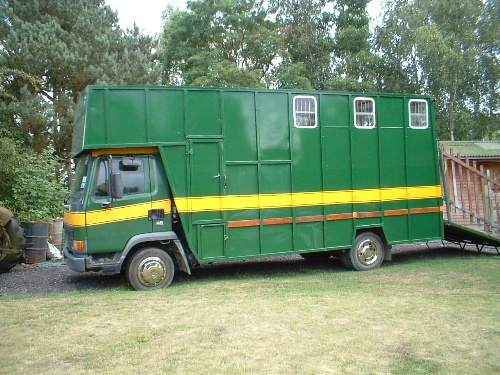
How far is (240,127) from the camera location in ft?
28.6

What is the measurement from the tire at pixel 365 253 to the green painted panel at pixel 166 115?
13.8 feet

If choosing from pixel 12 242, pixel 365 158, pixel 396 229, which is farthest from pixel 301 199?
pixel 12 242

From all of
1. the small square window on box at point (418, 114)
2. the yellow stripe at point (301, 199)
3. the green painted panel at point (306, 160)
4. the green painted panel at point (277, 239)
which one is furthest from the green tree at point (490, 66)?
the green painted panel at point (277, 239)

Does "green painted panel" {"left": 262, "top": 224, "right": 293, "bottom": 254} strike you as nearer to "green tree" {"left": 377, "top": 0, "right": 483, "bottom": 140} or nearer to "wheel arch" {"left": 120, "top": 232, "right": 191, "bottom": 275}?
"wheel arch" {"left": 120, "top": 232, "right": 191, "bottom": 275}

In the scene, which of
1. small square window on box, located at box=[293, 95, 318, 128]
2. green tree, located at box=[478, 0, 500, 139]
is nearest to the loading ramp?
small square window on box, located at box=[293, 95, 318, 128]

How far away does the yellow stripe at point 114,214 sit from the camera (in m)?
7.77

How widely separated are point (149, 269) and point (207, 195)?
5.35 feet

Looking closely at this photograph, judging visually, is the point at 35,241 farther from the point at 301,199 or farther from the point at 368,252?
the point at 368,252

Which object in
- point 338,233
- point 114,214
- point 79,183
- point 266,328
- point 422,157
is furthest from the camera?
point 422,157

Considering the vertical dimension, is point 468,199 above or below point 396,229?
above

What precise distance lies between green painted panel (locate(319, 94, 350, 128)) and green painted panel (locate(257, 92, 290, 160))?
80cm

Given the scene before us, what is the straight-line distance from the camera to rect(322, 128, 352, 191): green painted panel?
9.36 m

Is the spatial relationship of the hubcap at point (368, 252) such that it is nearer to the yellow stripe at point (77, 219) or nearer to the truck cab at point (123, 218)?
the truck cab at point (123, 218)

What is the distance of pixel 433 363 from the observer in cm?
436
